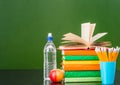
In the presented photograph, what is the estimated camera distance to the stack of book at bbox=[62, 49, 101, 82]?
52.8 inches

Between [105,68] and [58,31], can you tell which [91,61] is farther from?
[58,31]

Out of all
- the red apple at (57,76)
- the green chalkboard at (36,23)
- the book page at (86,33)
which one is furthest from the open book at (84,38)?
the green chalkboard at (36,23)

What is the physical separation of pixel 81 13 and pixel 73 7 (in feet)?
0.37

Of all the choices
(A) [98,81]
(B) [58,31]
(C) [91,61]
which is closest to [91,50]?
(C) [91,61]

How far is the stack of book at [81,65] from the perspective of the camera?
4.40ft

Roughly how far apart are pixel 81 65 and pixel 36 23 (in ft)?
5.58

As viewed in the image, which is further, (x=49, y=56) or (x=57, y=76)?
(x=49, y=56)

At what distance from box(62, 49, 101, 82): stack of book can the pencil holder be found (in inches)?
2.4

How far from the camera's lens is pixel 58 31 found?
2.96 metres

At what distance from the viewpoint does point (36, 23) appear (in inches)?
117

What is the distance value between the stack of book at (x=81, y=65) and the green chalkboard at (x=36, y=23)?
159 cm

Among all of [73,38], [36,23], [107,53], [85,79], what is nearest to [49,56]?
[73,38]

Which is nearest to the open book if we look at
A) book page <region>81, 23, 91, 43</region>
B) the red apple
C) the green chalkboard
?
book page <region>81, 23, 91, 43</region>

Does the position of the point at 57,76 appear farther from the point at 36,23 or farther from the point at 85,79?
the point at 36,23
